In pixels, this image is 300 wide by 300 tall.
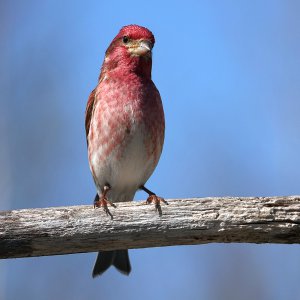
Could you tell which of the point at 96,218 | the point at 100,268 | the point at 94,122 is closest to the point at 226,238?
the point at 96,218

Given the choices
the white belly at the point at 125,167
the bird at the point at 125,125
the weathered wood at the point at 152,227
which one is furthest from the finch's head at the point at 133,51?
the weathered wood at the point at 152,227

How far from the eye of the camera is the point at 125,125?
590 cm

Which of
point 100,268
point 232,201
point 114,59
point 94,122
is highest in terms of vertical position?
point 114,59

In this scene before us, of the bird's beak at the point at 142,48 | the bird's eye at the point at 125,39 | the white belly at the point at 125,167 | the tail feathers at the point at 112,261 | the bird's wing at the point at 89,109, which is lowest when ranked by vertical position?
the tail feathers at the point at 112,261

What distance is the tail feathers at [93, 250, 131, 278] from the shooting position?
588 centimetres

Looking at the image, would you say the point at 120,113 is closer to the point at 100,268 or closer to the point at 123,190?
the point at 123,190

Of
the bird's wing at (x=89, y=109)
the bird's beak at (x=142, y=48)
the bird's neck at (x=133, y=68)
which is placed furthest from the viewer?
the bird's wing at (x=89, y=109)

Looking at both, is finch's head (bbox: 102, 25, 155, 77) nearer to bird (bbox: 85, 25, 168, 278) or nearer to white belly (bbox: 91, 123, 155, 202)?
bird (bbox: 85, 25, 168, 278)

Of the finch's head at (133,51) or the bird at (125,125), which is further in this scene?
the finch's head at (133,51)

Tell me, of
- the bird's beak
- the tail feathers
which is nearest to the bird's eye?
the bird's beak

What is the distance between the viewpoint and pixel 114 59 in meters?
6.35

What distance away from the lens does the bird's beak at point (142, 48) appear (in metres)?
6.08

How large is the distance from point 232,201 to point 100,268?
2.11 meters

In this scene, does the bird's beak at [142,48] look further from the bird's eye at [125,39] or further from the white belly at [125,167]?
the white belly at [125,167]
